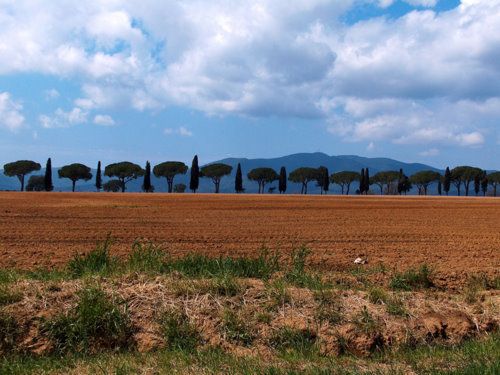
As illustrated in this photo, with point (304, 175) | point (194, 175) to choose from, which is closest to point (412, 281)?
point (194, 175)

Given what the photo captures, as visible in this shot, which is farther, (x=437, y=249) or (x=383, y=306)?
(x=437, y=249)

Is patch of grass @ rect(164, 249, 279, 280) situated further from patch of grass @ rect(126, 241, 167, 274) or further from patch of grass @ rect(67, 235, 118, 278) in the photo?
patch of grass @ rect(67, 235, 118, 278)

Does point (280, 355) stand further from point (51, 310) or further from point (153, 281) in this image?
point (51, 310)

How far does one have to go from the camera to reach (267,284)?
8.65 metres

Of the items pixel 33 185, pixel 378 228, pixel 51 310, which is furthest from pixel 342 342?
pixel 33 185

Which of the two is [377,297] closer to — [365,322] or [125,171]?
[365,322]

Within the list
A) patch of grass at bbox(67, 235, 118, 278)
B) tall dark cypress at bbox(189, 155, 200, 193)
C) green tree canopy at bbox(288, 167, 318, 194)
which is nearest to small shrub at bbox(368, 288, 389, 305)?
patch of grass at bbox(67, 235, 118, 278)

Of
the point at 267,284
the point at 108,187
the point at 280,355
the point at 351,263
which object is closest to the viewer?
the point at 280,355

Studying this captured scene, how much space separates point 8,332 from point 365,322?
485cm

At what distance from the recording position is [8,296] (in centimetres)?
791

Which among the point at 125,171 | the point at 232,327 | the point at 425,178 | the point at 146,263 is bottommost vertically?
the point at 232,327

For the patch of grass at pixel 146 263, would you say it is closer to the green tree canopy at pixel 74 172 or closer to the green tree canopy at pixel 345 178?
the green tree canopy at pixel 74 172

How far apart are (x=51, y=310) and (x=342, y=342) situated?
13.2 ft

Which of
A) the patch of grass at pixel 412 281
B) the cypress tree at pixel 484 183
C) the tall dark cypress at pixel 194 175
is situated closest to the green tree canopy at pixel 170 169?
the tall dark cypress at pixel 194 175
